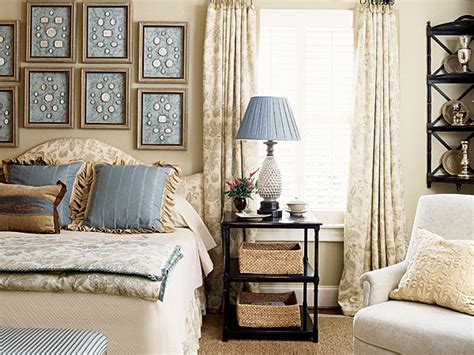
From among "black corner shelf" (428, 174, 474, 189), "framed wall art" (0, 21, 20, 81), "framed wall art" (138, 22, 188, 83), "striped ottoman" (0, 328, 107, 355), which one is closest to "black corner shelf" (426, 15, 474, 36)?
"black corner shelf" (428, 174, 474, 189)

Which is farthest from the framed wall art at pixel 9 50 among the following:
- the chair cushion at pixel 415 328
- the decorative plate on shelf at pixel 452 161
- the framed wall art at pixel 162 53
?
the decorative plate on shelf at pixel 452 161

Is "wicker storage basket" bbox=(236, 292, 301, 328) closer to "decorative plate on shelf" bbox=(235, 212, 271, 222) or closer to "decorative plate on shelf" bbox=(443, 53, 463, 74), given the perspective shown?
"decorative plate on shelf" bbox=(235, 212, 271, 222)

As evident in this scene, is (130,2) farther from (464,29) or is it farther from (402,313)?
(402,313)

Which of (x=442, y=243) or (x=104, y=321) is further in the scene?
(x=442, y=243)

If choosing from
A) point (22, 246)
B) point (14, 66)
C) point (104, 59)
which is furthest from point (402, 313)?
point (14, 66)

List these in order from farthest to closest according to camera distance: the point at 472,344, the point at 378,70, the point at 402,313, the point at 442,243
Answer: the point at 378,70 → the point at 442,243 → the point at 402,313 → the point at 472,344

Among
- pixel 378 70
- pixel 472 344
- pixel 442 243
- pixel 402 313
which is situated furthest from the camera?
pixel 378 70

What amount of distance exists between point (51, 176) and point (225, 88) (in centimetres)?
138

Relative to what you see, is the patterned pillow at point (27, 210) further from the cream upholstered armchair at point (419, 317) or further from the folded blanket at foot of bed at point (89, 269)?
the cream upholstered armchair at point (419, 317)

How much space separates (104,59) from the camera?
4523mm

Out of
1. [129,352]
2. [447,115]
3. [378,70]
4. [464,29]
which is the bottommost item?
[129,352]

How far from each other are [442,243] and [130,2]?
2863mm

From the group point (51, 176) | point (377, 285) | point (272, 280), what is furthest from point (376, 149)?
point (51, 176)

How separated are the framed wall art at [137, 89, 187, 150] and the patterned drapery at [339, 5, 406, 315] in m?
1.30
